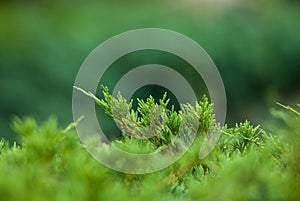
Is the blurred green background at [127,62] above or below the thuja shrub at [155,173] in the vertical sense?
above

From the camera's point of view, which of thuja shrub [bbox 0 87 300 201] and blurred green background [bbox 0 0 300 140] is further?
blurred green background [bbox 0 0 300 140]

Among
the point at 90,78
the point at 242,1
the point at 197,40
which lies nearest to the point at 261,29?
the point at 197,40

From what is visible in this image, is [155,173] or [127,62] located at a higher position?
[127,62]

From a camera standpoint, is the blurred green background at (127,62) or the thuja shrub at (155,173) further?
the blurred green background at (127,62)

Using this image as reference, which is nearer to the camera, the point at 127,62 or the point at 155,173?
the point at 155,173
